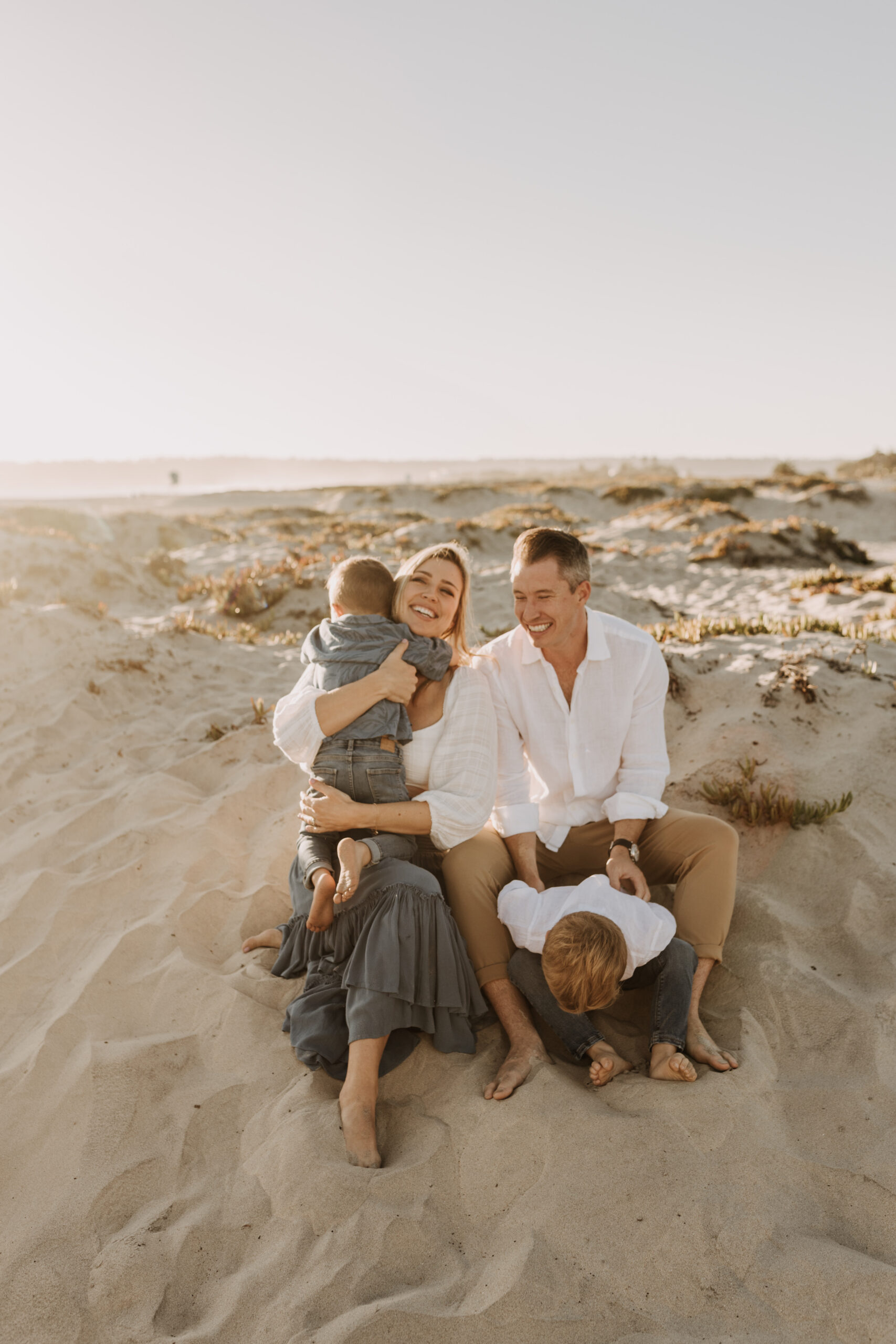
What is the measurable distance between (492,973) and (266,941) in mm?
1218

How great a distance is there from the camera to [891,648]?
18.8ft

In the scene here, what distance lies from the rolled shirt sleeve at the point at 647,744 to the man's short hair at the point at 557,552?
0.52m

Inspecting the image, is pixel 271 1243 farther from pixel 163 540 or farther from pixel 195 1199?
pixel 163 540

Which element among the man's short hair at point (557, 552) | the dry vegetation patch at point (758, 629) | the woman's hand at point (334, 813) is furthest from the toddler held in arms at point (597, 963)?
the dry vegetation patch at point (758, 629)

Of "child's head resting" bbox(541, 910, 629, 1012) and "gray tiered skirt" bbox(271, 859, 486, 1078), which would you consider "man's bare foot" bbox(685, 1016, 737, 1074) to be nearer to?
"child's head resting" bbox(541, 910, 629, 1012)

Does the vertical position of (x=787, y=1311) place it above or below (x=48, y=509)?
below

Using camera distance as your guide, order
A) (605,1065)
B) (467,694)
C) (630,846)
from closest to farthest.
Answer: (605,1065) → (630,846) → (467,694)

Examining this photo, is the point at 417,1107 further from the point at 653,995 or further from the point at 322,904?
the point at 653,995

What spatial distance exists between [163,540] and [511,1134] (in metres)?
19.6

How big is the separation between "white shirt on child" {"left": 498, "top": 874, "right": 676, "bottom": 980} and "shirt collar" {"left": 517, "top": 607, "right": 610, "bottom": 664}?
1.03 metres

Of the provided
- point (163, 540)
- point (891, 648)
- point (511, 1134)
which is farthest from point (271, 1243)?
point (163, 540)

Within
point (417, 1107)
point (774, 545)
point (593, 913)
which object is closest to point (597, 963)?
point (593, 913)

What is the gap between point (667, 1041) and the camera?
Result: 282cm

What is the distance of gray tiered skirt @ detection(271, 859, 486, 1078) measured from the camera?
9.32 ft
